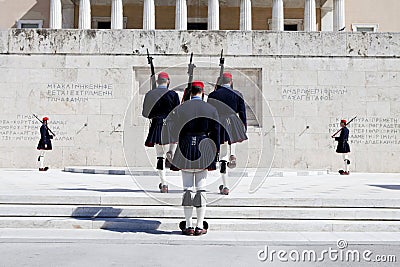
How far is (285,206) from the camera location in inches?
330

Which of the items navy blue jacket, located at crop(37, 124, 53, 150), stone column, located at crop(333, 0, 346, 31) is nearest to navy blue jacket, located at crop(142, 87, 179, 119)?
navy blue jacket, located at crop(37, 124, 53, 150)

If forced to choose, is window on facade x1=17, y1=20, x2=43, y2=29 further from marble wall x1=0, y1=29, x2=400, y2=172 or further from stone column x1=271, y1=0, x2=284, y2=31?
marble wall x1=0, y1=29, x2=400, y2=172

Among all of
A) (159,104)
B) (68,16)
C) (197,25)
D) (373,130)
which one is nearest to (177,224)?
(159,104)

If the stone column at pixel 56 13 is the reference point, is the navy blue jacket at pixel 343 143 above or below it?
below

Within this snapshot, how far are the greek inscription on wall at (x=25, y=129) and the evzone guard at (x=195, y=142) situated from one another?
11850 mm

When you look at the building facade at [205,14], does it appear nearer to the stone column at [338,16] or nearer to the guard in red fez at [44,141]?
the stone column at [338,16]

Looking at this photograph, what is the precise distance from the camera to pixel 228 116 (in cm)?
826

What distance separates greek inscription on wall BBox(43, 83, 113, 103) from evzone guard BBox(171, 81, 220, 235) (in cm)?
1165

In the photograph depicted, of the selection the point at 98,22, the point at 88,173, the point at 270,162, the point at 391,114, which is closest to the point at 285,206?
the point at 88,173

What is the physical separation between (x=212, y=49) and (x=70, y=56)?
5322mm

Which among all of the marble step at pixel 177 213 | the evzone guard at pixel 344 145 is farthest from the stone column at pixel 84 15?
the marble step at pixel 177 213

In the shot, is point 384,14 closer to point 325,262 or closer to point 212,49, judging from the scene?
point 212,49

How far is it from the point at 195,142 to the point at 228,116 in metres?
1.83

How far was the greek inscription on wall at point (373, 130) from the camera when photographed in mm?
17844
